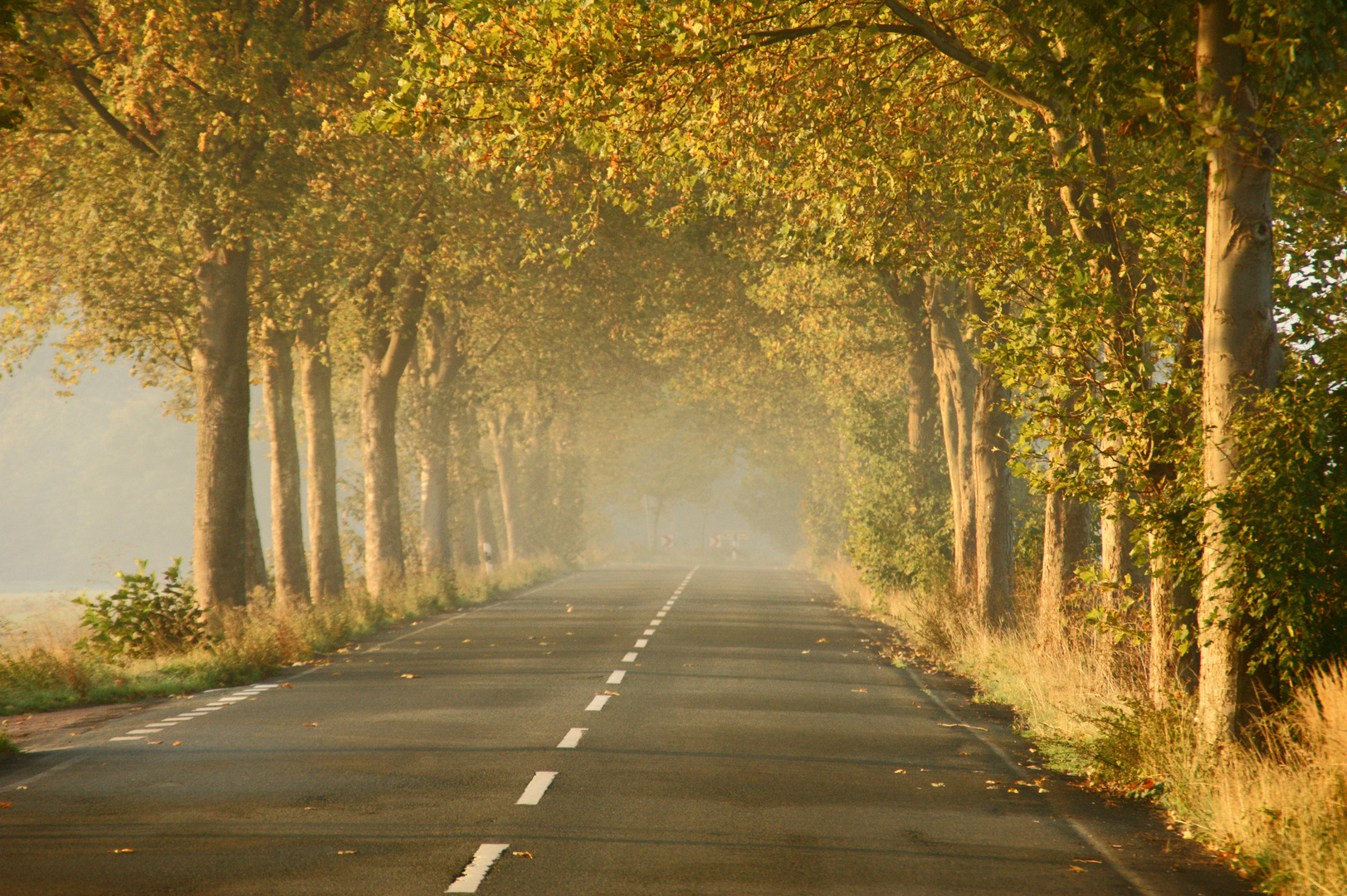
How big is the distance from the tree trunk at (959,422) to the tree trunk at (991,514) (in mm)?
1832

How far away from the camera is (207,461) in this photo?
62.9 ft

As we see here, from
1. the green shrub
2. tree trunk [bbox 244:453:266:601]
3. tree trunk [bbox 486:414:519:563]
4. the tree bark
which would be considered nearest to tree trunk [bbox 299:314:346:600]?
the tree bark

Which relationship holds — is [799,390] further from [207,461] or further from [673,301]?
[207,461]

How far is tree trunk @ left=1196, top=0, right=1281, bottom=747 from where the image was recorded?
8305mm

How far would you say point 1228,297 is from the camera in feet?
27.8

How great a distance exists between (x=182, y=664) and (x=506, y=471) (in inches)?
1482

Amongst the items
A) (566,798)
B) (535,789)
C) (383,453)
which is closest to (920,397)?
(383,453)

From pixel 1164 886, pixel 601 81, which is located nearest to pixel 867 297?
pixel 601 81

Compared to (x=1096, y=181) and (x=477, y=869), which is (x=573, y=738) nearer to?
(x=477, y=869)

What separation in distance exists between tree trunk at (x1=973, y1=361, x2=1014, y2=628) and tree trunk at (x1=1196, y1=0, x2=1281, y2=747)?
10.9 metres

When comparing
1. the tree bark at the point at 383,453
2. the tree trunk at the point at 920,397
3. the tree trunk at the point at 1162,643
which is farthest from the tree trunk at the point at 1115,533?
the tree bark at the point at 383,453

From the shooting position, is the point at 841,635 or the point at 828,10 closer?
the point at 828,10

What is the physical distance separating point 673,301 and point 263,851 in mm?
26236

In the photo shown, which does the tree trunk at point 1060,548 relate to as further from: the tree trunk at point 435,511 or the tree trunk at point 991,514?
the tree trunk at point 435,511
